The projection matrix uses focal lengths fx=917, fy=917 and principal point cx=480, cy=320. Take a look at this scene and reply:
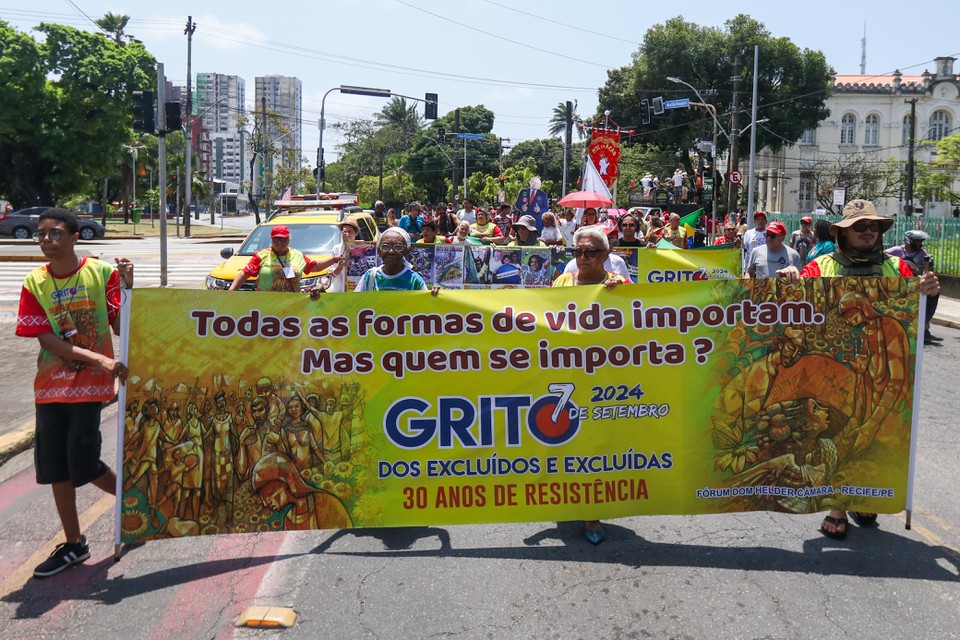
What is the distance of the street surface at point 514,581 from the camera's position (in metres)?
4.06

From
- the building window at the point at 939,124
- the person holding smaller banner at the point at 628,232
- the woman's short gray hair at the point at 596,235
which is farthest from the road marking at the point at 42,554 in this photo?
the building window at the point at 939,124

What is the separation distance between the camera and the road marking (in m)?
4.54

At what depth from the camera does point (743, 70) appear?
6162cm

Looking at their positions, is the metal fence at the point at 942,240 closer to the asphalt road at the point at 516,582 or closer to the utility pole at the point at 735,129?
the utility pole at the point at 735,129

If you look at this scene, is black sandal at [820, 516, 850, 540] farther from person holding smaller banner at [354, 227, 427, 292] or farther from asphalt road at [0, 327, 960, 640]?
person holding smaller banner at [354, 227, 427, 292]

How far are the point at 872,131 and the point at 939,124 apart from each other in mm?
6400

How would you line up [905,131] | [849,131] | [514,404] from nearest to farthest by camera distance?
[514,404], [905,131], [849,131]

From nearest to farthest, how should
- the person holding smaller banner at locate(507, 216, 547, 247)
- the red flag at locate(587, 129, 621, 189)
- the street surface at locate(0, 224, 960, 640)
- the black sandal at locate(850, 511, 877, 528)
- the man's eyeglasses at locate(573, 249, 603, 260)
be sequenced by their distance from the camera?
the street surface at locate(0, 224, 960, 640)
the black sandal at locate(850, 511, 877, 528)
the man's eyeglasses at locate(573, 249, 603, 260)
the person holding smaller banner at locate(507, 216, 547, 247)
the red flag at locate(587, 129, 621, 189)

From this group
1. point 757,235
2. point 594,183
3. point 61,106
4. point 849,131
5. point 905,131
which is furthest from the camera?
point 849,131

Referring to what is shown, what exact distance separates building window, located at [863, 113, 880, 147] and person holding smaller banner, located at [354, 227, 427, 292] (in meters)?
82.1

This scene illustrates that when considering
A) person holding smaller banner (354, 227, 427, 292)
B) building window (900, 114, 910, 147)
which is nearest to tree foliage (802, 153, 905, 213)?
building window (900, 114, 910, 147)

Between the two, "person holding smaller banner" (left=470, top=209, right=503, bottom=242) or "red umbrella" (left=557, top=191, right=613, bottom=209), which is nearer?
"person holding smaller banner" (left=470, top=209, right=503, bottom=242)

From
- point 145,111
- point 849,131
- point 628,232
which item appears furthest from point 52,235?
point 849,131

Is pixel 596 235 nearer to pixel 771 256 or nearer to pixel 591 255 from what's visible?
pixel 591 255
